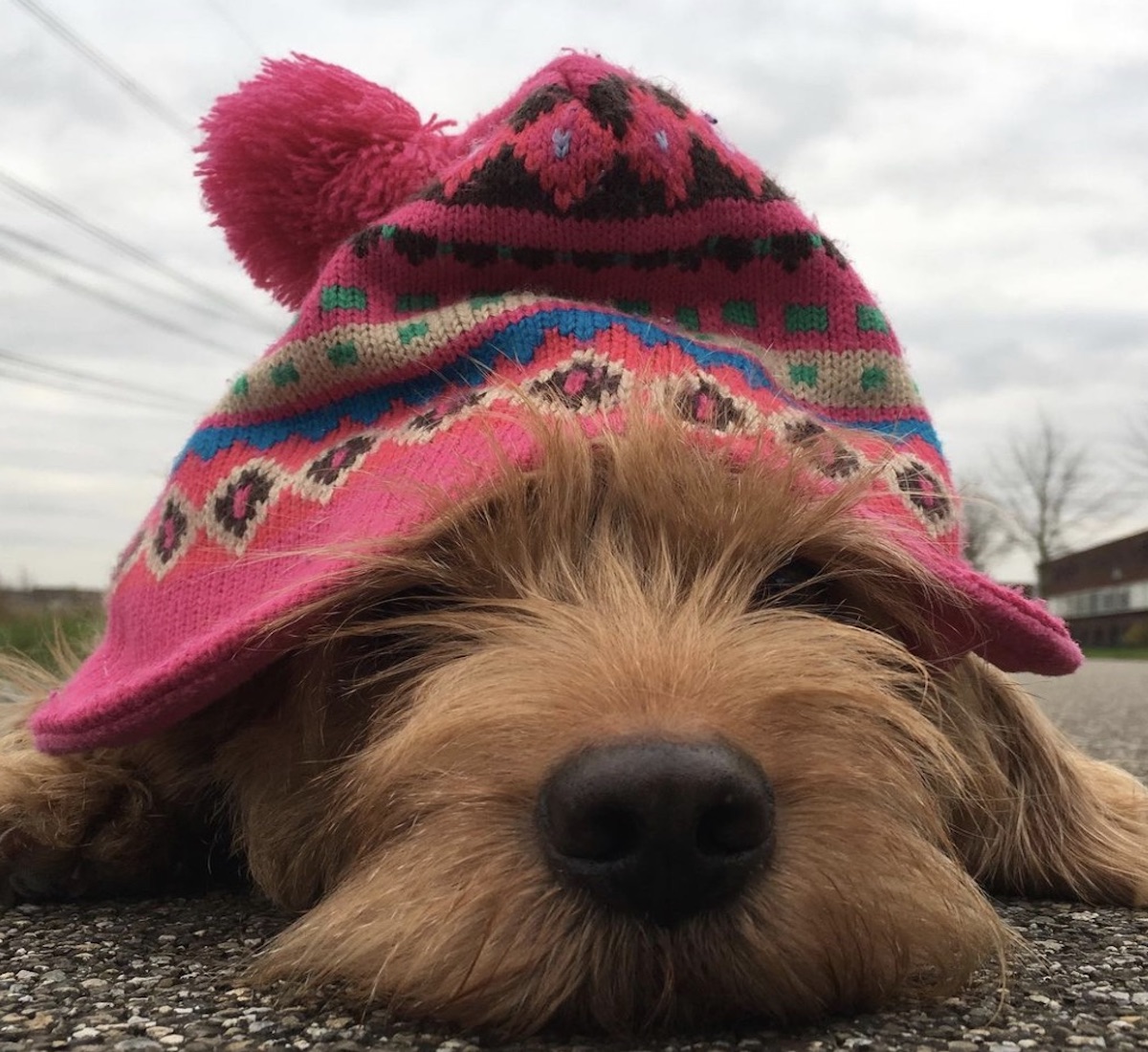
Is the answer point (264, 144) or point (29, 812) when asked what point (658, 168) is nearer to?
point (264, 144)

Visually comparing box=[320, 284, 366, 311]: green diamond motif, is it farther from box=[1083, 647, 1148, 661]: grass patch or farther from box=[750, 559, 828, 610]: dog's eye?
box=[1083, 647, 1148, 661]: grass patch

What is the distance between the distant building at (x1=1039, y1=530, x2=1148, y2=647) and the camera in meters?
38.3

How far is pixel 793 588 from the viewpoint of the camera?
1.96 metres

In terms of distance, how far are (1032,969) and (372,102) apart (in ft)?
6.53

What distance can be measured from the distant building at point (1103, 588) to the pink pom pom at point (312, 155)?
35.9m

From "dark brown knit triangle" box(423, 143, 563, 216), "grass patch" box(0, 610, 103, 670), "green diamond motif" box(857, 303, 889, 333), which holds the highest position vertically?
"dark brown knit triangle" box(423, 143, 563, 216)

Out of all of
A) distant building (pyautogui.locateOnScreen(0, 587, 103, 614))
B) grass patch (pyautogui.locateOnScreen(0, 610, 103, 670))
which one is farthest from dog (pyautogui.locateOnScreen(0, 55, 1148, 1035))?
distant building (pyautogui.locateOnScreen(0, 587, 103, 614))

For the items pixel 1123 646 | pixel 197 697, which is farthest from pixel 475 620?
pixel 1123 646

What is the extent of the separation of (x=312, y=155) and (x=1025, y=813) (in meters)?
1.91

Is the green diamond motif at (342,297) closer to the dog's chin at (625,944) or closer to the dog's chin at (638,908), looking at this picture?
the dog's chin at (638,908)

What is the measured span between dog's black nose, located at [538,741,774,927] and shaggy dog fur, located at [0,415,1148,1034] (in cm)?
2

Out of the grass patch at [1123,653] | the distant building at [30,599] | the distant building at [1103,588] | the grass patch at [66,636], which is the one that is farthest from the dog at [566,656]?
the distant building at [1103,588]

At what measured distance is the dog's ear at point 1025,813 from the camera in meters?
2.21

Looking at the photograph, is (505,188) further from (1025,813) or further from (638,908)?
(1025,813)
